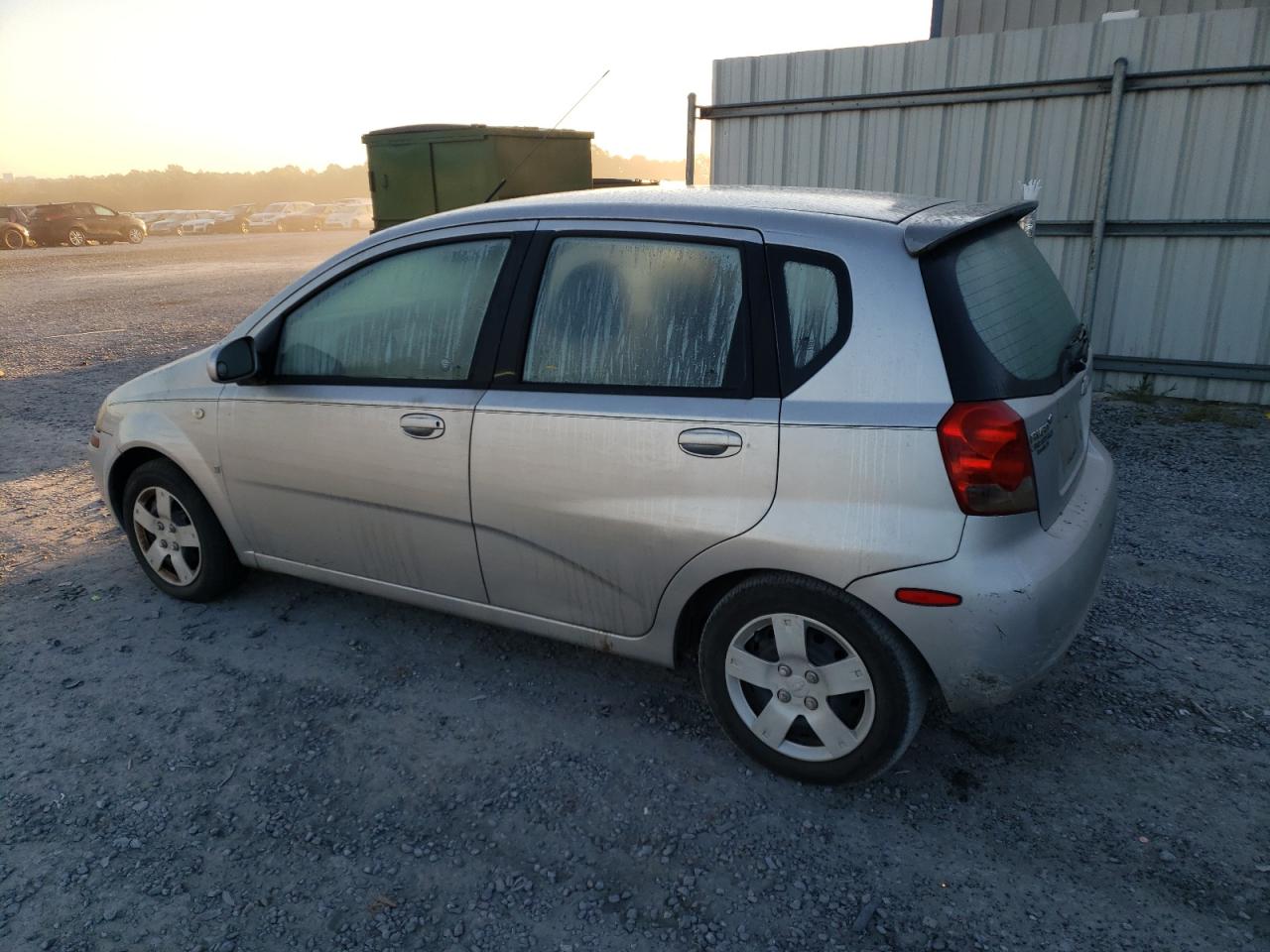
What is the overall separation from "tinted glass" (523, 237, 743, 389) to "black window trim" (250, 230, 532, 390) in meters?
0.14

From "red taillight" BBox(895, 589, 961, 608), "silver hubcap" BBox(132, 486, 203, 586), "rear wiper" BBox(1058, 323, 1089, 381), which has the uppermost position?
"rear wiper" BBox(1058, 323, 1089, 381)

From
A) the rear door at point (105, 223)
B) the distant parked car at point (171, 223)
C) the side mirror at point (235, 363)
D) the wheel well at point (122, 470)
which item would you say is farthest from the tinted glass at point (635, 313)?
the distant parked car at point (171, 223)

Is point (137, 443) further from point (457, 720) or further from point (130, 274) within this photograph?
point (130, 274)

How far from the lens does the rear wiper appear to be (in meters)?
2.90

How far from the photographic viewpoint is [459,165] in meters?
9.34

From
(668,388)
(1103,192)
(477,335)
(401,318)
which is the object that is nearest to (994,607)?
(668,388)

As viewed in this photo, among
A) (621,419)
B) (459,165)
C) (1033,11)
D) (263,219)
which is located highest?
(1033,11)

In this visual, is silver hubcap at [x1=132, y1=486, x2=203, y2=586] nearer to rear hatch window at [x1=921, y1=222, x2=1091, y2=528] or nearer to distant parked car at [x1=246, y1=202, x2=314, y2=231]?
rear hatch window at [x1=921, y1=222, x2=1091, y2=528]

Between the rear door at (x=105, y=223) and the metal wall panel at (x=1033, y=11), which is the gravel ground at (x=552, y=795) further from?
the rear door at (x=105, y=223)

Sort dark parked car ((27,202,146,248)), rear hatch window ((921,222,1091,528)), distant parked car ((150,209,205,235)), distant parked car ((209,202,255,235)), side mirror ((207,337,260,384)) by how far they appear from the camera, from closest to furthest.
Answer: rear hatch window ((921,222,1091,528)) → side mirror ((207,337,260,384)) → dark parked car ((27,202,146,248)) → distant parked car ((150,209,205,235)) → distant parked car ((209,202,255,235))

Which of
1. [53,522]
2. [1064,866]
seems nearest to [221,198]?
[53,522]

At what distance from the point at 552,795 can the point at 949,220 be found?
2.19m

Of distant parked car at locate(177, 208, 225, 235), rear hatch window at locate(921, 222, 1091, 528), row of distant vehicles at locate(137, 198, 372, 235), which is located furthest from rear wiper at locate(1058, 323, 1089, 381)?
distant parked car at locate(177, 208, 225, 235)

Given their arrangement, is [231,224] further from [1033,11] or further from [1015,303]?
[1015,303]
